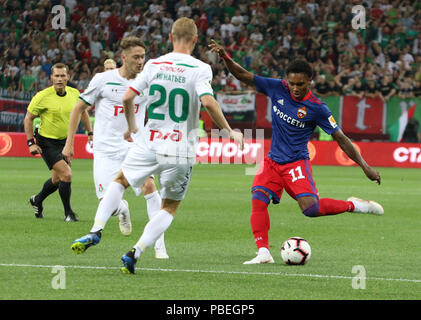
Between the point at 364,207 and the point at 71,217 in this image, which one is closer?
the point at 364,207

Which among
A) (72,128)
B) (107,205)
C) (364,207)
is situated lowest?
(364,207)

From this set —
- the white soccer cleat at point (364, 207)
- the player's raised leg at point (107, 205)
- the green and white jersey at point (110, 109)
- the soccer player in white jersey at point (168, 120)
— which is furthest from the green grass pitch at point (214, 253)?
the green and white jersey at point (110, 109)

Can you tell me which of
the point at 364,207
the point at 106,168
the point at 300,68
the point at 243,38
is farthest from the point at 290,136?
the point at 243,38

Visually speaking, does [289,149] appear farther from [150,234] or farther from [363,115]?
[363,115]

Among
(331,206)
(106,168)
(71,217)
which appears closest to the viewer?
(331,206)

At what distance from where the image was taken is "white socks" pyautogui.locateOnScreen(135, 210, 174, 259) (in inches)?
311

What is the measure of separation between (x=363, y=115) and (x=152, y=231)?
63.5ft

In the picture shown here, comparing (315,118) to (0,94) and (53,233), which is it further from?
(0,94)

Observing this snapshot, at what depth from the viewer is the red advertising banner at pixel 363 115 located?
86.8 feet

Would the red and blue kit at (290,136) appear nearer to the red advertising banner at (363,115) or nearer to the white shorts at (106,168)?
the white shorts at (106,168)

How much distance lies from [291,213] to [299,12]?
59.2 ft

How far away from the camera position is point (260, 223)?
9273 mm

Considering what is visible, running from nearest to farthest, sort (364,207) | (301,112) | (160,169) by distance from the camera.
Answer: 1. (160,169)
2. (301,112)
3. (364,207)

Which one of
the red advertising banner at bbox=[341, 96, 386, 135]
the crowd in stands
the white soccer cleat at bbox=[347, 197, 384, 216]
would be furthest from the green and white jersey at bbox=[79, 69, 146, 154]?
the crowd in stands
